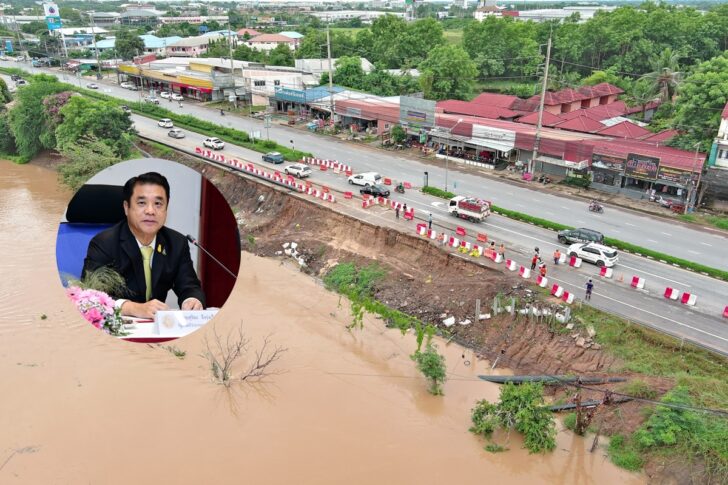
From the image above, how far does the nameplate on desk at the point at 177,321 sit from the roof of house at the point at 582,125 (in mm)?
37234

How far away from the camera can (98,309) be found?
11.6 ft

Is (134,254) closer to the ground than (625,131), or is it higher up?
higher up

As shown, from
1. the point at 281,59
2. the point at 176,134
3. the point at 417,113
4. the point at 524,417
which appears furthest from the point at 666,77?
the point at 281,59

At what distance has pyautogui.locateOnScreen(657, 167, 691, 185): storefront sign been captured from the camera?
27.3 meters

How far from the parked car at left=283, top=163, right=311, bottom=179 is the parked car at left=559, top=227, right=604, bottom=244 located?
14.4 metres

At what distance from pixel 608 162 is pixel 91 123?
91.7 ft

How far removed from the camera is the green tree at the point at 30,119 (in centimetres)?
3775

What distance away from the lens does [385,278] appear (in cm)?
2180

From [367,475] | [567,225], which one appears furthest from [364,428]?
[567,225]

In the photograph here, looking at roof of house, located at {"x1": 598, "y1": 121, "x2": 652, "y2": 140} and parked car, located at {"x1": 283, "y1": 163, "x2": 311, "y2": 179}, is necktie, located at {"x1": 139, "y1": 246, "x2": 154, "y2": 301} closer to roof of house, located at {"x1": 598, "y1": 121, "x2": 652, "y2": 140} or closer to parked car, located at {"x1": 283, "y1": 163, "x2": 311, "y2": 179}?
parked car, located at {"x1": 283, "y1": 163, "x2": 311, "y2": 179}

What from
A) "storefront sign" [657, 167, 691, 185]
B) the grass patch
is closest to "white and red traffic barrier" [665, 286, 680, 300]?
the grass patch

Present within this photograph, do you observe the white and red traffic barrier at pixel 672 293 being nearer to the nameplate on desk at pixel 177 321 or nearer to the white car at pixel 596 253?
the white car at pixel 596 253

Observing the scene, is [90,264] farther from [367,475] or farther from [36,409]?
[36,409]

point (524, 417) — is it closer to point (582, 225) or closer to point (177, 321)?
point (177, 321)
